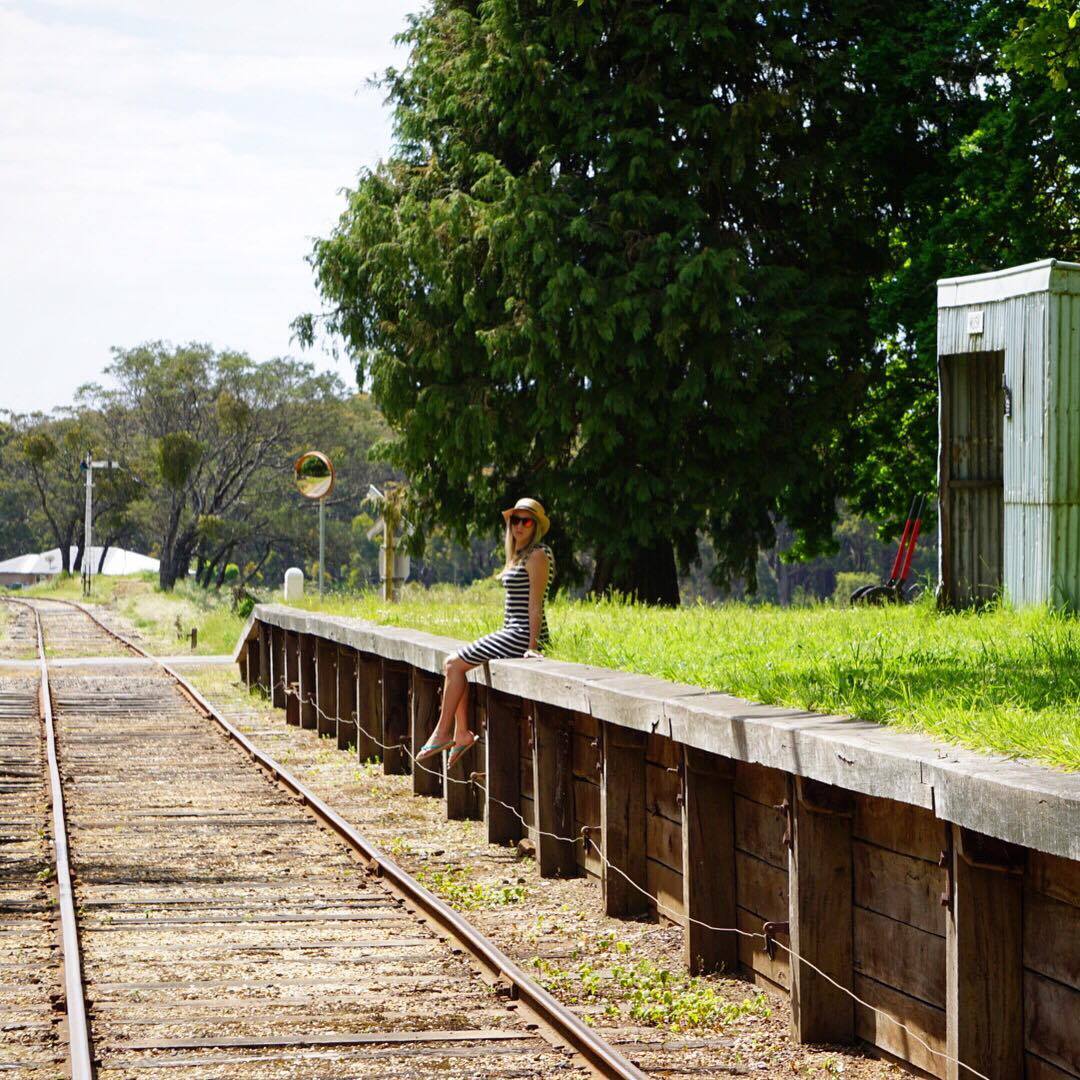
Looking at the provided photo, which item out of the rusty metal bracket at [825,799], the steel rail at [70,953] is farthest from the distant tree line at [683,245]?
the rusty metal bracket at [825,799]

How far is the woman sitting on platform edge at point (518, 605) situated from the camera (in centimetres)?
1032

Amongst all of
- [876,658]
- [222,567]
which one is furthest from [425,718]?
[222,567]

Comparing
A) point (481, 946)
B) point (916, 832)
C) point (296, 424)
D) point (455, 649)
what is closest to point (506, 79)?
point (455, 649)

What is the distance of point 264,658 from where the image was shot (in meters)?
22.9

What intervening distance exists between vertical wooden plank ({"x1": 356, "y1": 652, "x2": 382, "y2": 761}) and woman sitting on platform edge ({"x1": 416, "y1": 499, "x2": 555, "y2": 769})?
4.48 meters

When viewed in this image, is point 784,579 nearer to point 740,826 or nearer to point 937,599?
point 937,599

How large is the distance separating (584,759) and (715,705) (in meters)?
2.61

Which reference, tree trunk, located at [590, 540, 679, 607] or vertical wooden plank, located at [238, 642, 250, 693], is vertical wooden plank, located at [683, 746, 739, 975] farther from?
vertical wooden plank, located at [238, 642, 250, 693]

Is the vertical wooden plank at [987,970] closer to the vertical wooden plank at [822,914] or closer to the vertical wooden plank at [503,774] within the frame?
the vertical wooden plank at [822,914]

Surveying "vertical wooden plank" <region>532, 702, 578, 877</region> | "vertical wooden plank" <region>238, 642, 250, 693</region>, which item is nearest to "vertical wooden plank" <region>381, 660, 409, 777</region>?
"vertical wooden plank" <region>532, 702, 578, 877</region>

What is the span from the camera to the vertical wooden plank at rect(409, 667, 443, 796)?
41.6 feet

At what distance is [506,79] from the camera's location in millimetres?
23047

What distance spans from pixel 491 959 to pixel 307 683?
460 inches

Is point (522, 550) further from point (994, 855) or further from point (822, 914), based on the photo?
point (994, 855)
